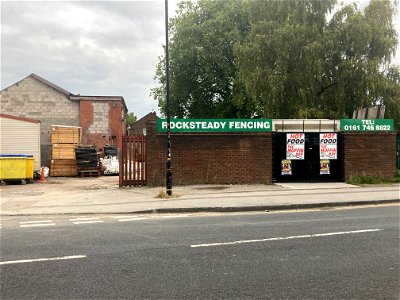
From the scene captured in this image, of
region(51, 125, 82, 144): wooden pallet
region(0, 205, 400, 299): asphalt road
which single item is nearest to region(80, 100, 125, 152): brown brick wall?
region(51, 125, 82, 144): wooden pallet

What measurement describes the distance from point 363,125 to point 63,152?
18.4m

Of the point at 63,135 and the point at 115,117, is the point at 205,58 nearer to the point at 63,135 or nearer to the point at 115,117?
the point at 115,117

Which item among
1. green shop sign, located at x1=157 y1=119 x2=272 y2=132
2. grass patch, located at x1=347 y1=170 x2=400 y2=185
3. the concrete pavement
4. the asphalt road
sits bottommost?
the asphalt road

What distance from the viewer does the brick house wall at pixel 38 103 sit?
36219mm

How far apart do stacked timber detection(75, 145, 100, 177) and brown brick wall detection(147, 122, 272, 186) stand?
9.29m

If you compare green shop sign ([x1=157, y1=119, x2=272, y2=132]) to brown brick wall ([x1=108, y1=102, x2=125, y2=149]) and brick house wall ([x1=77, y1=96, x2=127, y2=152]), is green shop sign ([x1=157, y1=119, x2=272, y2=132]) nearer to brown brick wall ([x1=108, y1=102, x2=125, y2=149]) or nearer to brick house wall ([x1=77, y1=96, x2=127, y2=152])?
brick house wall ([x1=77, y1=96, x2=127, y2=152])

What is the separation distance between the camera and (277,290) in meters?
4.84

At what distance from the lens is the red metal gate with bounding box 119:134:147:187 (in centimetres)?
1759

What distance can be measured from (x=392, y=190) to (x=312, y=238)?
9621 millimetres

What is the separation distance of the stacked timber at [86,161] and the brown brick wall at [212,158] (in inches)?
366

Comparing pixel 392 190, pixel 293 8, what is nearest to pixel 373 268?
pixel 392 190

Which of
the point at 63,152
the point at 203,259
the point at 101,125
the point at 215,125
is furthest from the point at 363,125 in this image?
the point at 101,125

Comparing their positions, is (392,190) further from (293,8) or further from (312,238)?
(293,8)

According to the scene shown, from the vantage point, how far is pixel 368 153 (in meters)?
18.7
